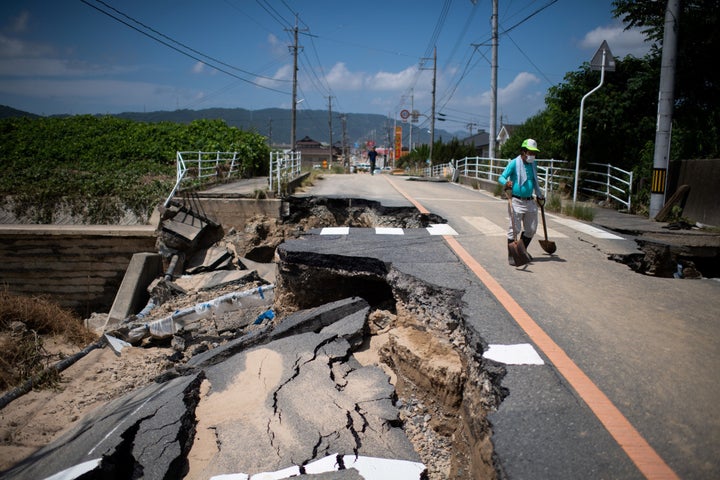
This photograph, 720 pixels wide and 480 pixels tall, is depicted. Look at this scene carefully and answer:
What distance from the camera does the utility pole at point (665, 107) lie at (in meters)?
9.92

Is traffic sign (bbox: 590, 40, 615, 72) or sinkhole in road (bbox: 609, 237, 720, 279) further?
traffic sign (bbox: 590, 40, 615, 72)

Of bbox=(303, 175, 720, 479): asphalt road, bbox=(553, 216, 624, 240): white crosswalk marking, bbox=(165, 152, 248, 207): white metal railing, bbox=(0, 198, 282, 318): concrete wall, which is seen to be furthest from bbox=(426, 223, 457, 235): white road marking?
bbox=(165, 152, 248, 207): white metal railing

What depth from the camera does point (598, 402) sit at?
2.99 m

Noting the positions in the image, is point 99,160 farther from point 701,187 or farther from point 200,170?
point 701,187

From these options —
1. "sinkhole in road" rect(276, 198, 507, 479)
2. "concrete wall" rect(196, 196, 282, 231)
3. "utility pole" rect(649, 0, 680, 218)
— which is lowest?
"sinkhole in road" rect(276, 198, 507, 479)

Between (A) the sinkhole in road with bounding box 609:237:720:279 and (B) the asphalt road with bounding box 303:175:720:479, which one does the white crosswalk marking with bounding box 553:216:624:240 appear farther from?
(B) the asphalt road with bounding box 303:175:720:479

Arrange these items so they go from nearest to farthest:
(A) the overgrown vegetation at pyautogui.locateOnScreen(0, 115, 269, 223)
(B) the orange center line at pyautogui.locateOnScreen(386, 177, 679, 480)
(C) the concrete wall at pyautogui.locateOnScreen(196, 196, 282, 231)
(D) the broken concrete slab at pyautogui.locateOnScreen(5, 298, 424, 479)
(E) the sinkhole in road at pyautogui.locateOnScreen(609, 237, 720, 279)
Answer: (B) the orange center line at pyautogui.locateOnScreen(386, 177, 679, 480), (D) the broken concrete slab at pyautogui.locateOnScreen(5, 298, 424, 479), (E) the sinkhole in road at pyautogui.locateOnScreen(609, 237, 720, 279), (C) the concrete wall at pyautogui.locateOnScreen(196, 196, 282, 231), (A) the overgrown vegetation at pyautogui.locateOnScreen(0, 115, 269, 223)

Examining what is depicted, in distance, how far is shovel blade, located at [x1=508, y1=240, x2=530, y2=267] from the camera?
6328 millimetres

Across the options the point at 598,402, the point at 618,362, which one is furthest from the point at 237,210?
the point at 598,402

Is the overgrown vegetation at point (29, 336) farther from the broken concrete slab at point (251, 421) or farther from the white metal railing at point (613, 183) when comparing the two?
the white metal railing at point (613, 183)

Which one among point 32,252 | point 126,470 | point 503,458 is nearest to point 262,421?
point 126,470

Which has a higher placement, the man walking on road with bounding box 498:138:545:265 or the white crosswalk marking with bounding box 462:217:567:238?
the man walking on road with bounding box 498:138:545:265

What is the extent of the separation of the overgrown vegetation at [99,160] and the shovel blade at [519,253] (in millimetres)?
12282

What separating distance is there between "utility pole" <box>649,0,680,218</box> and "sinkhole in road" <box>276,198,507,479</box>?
7.36m
